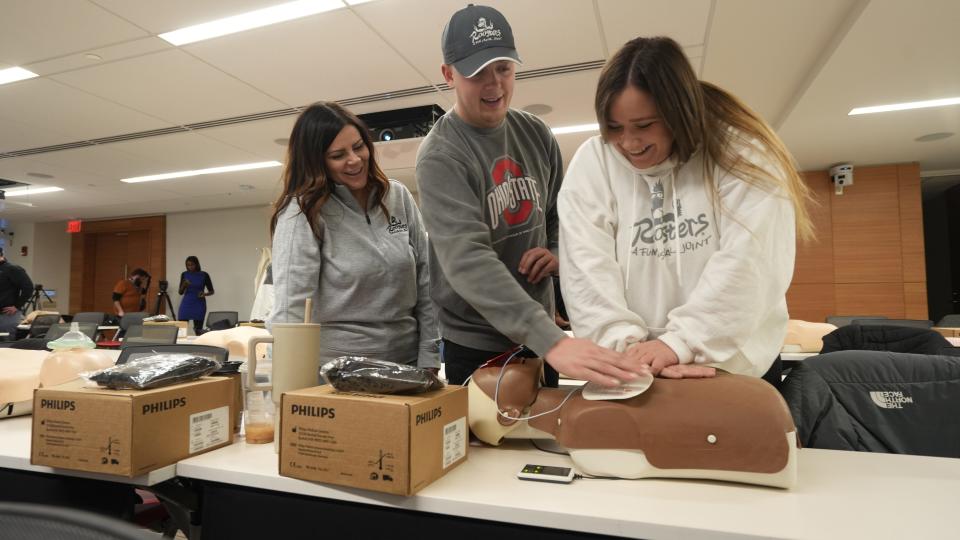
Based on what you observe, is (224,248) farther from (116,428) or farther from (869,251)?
(869,251)

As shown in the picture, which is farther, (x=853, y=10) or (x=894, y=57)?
(x=894, y=57)

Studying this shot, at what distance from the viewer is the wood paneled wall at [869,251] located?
6.43m

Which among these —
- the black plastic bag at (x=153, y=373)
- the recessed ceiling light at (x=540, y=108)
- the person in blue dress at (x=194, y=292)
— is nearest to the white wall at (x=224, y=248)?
the person in blue dress at (x=194, y=292)

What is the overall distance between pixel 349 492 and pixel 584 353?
0.41m

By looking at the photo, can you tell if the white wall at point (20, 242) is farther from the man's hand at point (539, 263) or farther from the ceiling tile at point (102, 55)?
the man's hand at point (539, 263)

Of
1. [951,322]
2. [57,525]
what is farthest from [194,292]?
[951,322]

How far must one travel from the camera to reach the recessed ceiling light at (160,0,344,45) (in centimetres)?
297

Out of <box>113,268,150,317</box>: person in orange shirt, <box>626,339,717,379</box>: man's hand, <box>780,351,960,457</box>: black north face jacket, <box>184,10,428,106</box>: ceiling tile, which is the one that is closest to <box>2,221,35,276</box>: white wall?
<box>113,268,150,317</box>: person in orange shirt

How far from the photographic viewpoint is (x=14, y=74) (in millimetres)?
3896

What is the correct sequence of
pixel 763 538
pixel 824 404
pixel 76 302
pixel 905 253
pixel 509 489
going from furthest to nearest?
1. pixel 76 302
2. pixel 905 253
3. pixel 824 404
4. pixel 509 489
5. pixel 763 538

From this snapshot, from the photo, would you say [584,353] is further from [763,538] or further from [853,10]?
[853,10]

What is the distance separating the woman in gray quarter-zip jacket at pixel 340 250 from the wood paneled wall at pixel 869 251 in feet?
21.0

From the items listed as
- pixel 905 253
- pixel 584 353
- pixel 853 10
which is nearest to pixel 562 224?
pixel 584 353

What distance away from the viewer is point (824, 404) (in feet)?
3.85
